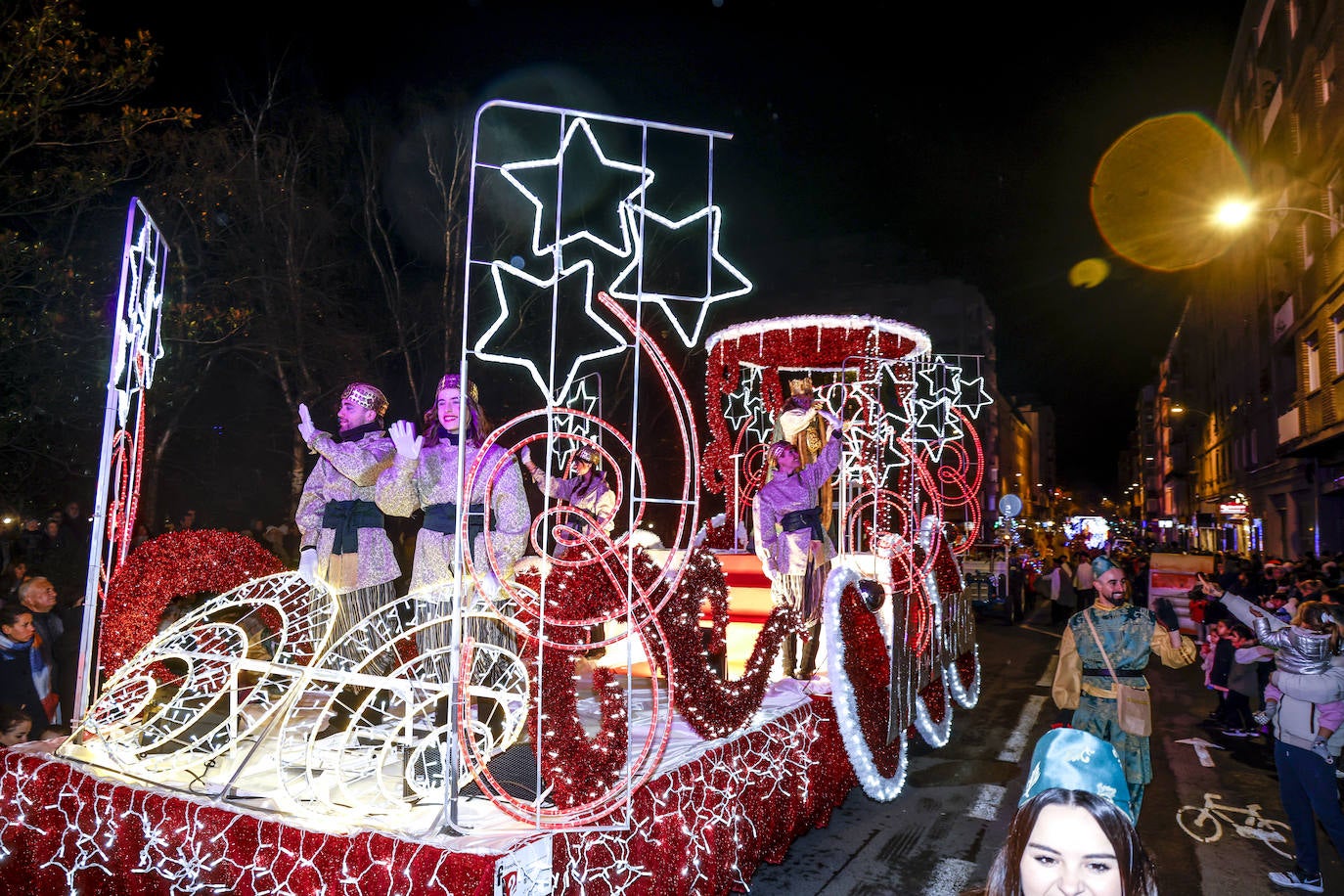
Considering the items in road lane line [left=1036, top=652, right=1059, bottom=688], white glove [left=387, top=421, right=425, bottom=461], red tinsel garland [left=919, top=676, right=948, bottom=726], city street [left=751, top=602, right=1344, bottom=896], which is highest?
white glove [left=387, top=421, right=425, bottom=461]

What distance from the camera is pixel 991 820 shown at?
6.11 m

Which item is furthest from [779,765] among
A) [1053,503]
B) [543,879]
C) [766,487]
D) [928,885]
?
[1053,503]

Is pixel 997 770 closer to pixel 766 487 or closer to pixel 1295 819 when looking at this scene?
pixel 1295 819

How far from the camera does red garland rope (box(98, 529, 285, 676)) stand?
4.57m

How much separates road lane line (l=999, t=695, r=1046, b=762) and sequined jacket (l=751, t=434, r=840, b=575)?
109 inches

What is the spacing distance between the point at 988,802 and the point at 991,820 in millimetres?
395

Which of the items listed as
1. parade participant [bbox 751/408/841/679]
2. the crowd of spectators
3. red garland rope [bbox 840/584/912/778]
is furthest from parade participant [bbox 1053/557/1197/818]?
the crowd of spectators

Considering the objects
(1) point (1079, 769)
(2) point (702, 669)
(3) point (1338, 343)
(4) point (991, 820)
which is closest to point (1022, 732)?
(4) point (991, 820)

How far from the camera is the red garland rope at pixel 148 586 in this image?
457 cm

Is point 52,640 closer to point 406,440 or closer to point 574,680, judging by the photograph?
point 406,440

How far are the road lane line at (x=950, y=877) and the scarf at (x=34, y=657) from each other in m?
5.67

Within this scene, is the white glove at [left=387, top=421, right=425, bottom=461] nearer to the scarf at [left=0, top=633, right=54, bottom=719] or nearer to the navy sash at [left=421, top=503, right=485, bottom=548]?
the navy sash at [left=421, top=503, right=485, bottom=548]

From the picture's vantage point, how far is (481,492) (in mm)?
4488

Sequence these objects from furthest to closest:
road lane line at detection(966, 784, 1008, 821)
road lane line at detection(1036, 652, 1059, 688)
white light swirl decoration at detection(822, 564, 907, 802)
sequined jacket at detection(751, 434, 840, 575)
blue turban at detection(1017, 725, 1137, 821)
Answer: road lane line at detection(1036, 652, 1059, 688) → sequined jacket at detection(751, 434, 840, 575) → road lane line at detection(966, 784, 1008, 821) → white light swirl decoration at detection(822, 564, 907, 802) → blue turban at detection(1017, 725, 1137, 821)
